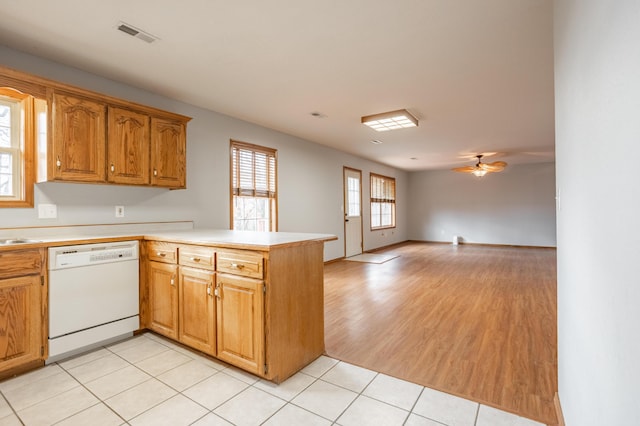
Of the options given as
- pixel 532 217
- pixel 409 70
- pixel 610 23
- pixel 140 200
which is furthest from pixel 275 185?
pixel 532 217

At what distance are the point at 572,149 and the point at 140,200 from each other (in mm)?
3632

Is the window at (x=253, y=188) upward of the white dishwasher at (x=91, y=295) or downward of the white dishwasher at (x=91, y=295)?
upward

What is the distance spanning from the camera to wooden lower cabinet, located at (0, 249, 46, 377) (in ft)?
6.95

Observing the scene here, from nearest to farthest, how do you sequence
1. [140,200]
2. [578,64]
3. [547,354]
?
[578,64]
[547,354]
[140,200]

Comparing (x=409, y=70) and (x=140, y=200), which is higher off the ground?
(x=409, y=70)

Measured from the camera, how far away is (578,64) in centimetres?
124

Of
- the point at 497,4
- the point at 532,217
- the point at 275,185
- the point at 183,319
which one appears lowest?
the point at 183,319

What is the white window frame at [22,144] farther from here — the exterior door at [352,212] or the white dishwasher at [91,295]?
the exterior door at [352,212]

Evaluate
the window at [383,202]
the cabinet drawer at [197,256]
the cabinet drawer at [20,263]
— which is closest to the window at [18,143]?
the cabinet drawer at [20,263]

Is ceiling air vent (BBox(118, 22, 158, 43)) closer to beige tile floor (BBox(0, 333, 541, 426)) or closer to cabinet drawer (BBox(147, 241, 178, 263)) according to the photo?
cabinet drawer (BBox(147, 241, 178, 263))

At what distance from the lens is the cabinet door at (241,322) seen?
2059 millimetres

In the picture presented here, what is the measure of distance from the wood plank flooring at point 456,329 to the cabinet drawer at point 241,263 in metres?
1.05

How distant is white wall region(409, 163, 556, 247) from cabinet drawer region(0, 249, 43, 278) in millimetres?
10127

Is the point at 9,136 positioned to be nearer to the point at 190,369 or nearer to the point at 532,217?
the point at 190,369
